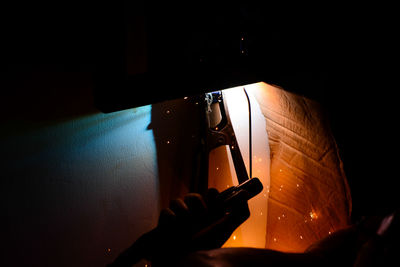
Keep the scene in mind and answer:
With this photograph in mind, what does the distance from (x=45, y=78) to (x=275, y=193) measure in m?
0.90

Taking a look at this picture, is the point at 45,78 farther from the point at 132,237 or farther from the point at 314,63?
the point at 314,63

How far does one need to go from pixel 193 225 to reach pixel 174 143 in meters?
0.51

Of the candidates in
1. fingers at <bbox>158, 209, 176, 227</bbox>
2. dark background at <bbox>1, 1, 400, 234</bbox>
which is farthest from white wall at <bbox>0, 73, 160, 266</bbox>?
fingers at <bbox>158, 209, 176, 227</bbox>

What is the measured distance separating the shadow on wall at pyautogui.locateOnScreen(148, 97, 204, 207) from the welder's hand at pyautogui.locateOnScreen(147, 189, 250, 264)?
1.29 ft

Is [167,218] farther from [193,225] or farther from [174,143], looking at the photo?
[174,143]

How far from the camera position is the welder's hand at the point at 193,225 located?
61cm

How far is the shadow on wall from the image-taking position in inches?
43.6

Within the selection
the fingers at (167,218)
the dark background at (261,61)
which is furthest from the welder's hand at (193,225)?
the dark background at (261,61)

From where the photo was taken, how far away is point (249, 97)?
3.62 feet

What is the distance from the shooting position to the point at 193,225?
675mm

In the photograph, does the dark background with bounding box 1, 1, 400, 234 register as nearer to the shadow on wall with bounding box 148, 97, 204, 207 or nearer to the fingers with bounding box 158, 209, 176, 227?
the shadow on wall with bounding box 148, 97, 204, 207

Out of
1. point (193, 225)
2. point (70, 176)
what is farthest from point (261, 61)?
point (70, 176)

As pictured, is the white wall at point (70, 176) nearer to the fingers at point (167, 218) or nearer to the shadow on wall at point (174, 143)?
the shadow on wall at point (174, 143)

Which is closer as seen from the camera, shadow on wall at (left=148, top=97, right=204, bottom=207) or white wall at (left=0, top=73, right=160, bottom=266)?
white wall at (left=0, top=73, right=160, bottom=266)
